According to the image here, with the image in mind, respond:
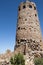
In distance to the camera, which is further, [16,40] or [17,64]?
[16,40]

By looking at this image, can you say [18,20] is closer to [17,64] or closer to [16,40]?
[16,40]

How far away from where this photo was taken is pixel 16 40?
119 ft

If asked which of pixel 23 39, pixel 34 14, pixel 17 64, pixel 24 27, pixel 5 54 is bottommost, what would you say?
pixel 17 64

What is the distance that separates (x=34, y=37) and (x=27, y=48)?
389 centimetres

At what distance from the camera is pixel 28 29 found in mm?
35469

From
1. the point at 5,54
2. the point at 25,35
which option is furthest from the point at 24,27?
the point at 5,54

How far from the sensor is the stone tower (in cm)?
3440

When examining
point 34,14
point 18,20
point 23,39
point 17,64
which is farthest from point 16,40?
point 17,64

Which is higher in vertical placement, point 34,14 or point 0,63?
point 34,14

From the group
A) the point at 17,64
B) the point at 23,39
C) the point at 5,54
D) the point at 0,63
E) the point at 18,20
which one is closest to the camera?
the point at 17,64

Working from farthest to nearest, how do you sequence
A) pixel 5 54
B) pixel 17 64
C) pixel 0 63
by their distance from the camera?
pixel 5 54 < pixel 0 63 < pixel 17 64

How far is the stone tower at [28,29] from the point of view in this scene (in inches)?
1354

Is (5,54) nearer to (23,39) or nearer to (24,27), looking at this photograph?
(23,39)

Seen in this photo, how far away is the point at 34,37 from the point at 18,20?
575 cm
